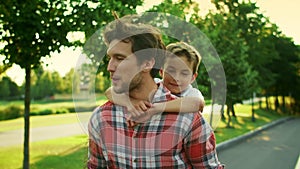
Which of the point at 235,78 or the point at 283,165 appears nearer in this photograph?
the point at 283,165

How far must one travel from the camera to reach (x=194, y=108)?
6.73ft

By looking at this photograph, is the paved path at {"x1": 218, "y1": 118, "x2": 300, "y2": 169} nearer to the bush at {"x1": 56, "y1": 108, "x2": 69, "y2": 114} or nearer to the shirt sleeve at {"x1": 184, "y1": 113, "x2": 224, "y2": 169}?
the shirt sleeve at {"x1": 184, "y1": 113, "x2": 224, "y2": 169}

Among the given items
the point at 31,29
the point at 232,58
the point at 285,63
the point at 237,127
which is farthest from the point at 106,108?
the point at 285,63

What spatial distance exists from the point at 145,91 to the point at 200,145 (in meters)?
0.32

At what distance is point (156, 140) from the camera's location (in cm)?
190

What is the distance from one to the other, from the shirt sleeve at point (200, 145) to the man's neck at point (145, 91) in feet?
0.70

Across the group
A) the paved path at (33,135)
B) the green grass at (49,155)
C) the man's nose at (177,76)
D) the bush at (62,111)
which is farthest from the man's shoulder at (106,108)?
the bush at (62,111)

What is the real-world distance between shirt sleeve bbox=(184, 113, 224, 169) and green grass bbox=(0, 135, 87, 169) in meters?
7.39

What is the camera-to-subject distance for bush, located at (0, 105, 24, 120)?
38781 mm

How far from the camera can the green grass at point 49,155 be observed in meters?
10.6

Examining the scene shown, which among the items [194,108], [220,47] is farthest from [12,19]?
[220,47]

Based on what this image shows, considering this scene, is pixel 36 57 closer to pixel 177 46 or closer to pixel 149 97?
Result: pixel 177 46

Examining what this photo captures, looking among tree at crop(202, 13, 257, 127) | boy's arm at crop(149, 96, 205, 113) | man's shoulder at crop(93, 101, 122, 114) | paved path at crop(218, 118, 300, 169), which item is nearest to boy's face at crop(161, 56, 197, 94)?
boy's arm at crop(149, 96, 205, 113)

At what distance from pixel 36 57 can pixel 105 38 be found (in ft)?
22.4
